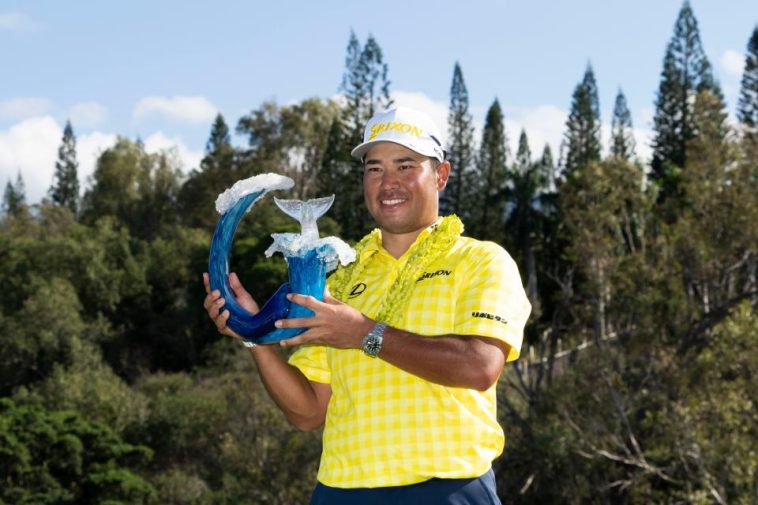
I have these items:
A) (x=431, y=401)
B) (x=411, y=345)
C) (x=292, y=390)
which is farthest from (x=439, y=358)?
(x=292, y=390)

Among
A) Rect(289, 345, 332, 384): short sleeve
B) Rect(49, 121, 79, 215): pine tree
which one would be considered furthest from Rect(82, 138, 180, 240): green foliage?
Rect(289, 345, 332, 384): short sleeve

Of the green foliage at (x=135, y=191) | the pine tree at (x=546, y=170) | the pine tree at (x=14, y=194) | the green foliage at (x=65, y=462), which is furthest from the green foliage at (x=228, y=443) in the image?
the pine tree at (x=14, y=194)

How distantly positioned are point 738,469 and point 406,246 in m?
10.2

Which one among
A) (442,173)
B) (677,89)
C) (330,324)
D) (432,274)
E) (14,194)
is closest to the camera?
(330,324)

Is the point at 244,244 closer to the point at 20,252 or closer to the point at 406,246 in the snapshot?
the point at 20,252

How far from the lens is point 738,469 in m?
11.1

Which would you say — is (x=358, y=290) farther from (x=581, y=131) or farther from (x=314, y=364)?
(x=581, y=131)

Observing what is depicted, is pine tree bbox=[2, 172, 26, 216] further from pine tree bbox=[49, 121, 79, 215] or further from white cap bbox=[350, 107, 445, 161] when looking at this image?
white cap bbox=[350, 107, 445, 161]

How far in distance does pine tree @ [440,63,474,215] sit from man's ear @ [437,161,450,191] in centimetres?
3163

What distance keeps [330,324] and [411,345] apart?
0.15 m

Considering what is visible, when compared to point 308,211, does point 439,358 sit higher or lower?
lower

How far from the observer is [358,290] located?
7.08 ft

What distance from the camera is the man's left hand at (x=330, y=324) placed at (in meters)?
1.72

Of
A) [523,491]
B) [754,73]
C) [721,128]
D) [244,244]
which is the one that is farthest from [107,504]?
[754,73]
